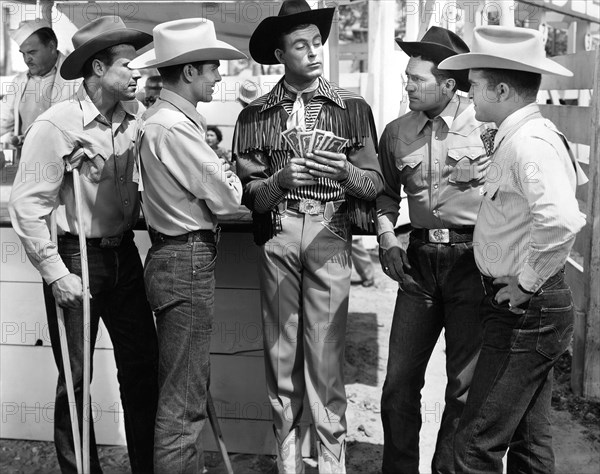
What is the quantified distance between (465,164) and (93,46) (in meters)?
1.71

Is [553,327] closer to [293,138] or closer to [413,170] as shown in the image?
[413,170]

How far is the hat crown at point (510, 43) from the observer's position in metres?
3.01

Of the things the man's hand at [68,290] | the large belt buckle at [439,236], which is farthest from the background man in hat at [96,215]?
the large belt buckle at [439,236]

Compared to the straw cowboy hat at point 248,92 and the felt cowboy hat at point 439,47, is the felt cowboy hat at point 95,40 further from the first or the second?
the straw cowboy hat at point 248,92

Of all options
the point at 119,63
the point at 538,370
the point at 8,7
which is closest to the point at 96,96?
the point at 119,63

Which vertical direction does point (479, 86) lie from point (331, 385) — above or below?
above

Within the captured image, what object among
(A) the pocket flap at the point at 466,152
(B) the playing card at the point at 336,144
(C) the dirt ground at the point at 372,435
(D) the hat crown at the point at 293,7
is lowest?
(C) the dirt ground at the point at 372,435

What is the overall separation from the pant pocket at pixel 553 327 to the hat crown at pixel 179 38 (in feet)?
5.64

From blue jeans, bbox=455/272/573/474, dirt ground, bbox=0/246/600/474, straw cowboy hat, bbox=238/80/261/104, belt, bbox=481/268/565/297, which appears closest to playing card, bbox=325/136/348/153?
belt, bbox=481/268/565/297

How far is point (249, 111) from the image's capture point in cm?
381

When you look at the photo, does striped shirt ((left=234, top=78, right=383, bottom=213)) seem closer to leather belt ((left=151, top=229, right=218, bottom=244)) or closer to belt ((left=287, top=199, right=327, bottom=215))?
belt ((left=287, top=199, right=327, bottom=215))

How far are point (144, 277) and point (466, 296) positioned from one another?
141cm

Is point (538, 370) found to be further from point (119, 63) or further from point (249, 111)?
point (119, 63)

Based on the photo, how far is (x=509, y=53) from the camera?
3008 millimetres
